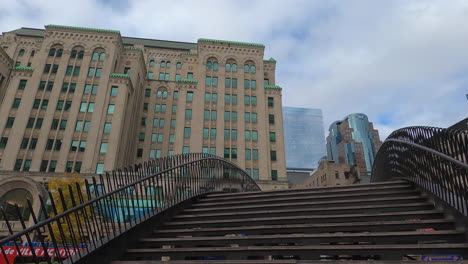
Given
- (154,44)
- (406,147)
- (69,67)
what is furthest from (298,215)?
(154,44)

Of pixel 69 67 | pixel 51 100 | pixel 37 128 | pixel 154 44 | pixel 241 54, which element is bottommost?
pixel 37 128

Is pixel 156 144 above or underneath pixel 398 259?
above

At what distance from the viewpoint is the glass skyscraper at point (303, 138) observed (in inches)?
4877

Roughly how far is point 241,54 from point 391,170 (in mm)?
37045

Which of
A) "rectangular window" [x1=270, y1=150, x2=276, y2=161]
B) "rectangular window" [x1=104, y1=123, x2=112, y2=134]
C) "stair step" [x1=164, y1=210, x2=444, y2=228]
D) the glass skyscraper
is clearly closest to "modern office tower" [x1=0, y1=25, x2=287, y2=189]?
"rectangular window" [x1=104, y1=123, x2=112, y2=134]

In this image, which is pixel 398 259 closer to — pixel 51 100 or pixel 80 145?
pixel 80 145

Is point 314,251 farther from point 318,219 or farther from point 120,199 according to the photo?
point 120,199

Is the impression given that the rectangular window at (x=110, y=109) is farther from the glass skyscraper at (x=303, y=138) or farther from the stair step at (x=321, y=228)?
the glass skyscraper at (x=303, y=138)

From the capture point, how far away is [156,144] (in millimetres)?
41969

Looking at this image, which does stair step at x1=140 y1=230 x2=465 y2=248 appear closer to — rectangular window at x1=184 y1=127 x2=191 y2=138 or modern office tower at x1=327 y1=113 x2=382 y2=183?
rectangular window at x1=184 y1=127 x2=191 y2=138

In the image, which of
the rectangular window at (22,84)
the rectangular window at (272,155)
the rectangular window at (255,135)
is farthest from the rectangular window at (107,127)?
the rectangular window at (272,155)

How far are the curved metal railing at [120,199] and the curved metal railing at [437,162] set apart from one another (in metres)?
6.18

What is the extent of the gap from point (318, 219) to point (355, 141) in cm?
16887

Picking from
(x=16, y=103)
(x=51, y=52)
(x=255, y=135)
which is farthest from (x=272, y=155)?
(x=16, y=103)
